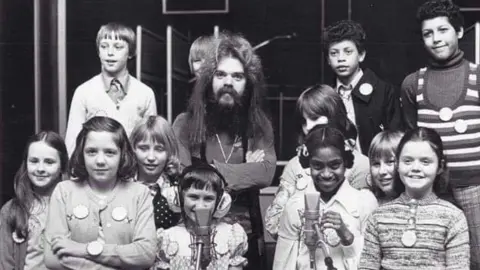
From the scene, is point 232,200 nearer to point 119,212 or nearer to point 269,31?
point 119,212

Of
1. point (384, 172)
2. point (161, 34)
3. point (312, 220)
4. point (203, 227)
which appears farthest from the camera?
point (161, 34)

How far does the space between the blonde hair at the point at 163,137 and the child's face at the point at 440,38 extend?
1367 mm

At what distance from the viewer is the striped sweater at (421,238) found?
4.14 m

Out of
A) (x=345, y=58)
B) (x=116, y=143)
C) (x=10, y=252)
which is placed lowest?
(x=10, y=252)

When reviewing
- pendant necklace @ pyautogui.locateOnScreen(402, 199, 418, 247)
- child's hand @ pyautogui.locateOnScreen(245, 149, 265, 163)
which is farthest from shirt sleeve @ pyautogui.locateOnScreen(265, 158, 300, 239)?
pendant necklace @ pyautogui.locateOnScreen(402, 199, 418, 247)

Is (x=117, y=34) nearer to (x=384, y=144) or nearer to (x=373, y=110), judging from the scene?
(x=373, y=110)

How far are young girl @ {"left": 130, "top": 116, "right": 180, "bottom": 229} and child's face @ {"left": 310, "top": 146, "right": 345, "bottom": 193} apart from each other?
0.83 m

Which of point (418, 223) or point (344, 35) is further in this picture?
point (344, 35)

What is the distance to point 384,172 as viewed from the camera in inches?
184

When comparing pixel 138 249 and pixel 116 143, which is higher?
pixel 116 143

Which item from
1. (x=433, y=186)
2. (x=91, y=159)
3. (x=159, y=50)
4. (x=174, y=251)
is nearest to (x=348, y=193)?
(x=433, y=186)

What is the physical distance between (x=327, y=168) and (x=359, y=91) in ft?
2.65

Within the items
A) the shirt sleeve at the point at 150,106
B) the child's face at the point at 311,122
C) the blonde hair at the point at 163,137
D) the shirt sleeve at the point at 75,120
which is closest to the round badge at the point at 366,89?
the child's face at the point at 311,122

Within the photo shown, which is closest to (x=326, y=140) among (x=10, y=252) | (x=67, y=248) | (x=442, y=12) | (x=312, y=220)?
(x=312, y=220)
